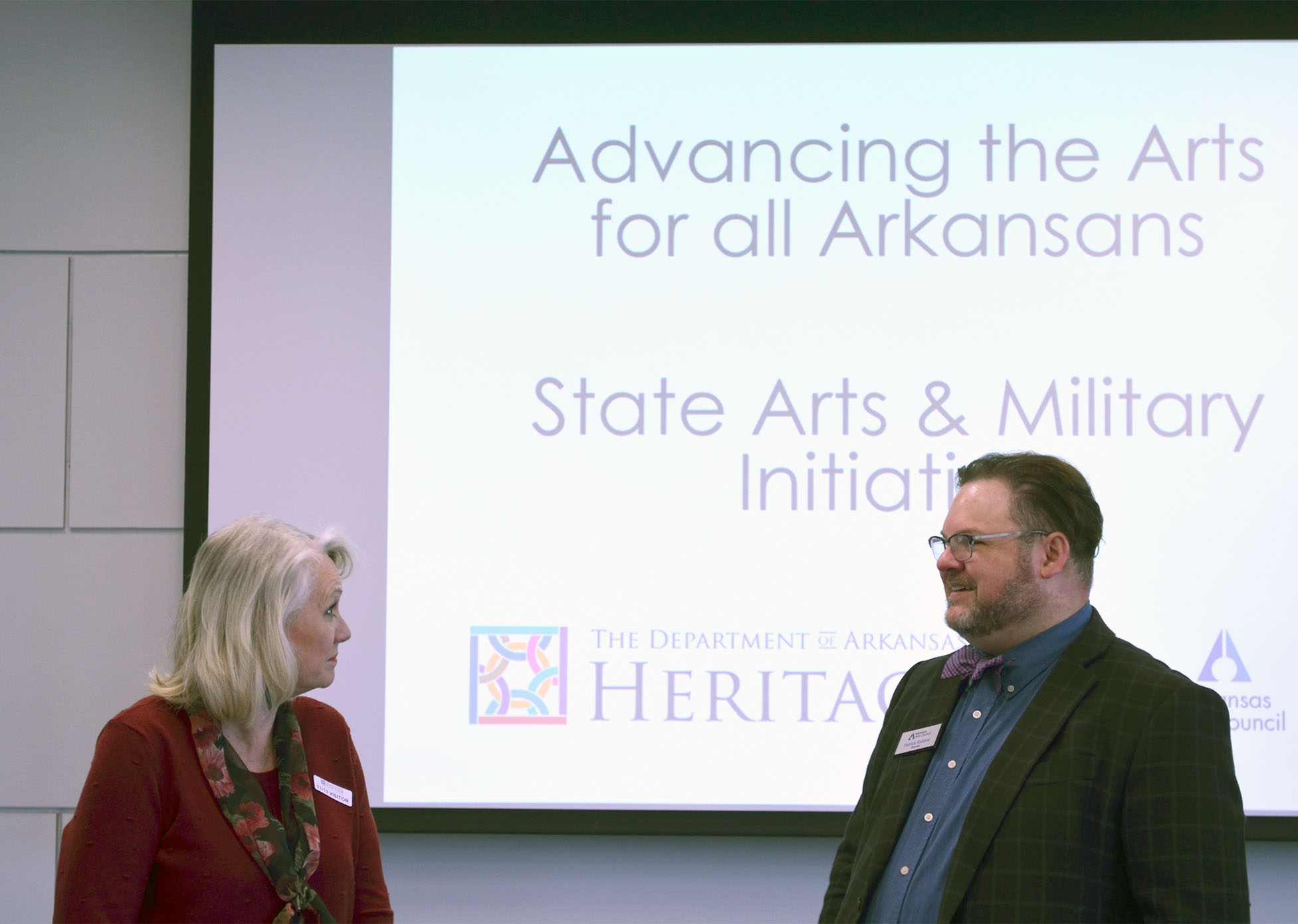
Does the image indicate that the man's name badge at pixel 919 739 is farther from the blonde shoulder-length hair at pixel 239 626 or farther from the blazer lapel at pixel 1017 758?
the blonde shoulder-length hair at pixel 239 626

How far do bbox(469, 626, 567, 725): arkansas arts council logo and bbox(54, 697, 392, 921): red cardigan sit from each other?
139 cm

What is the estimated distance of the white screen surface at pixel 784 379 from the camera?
3002 mm

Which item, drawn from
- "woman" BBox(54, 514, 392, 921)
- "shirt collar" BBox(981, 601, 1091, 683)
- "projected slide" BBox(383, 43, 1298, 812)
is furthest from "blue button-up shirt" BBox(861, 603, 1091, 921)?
"projected slide" BBox(383, 43, 1298, 812)

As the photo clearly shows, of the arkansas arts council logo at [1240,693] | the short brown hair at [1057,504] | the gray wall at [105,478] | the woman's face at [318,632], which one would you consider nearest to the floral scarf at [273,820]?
the woman's face at [318,632]

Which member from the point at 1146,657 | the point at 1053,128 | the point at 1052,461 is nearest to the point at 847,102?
the point at 1053,128

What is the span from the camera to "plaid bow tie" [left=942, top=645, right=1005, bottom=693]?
5.98 feet

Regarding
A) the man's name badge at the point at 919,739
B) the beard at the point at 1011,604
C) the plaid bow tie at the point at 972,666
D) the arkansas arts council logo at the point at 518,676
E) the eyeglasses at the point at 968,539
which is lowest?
the arkansas arts council logo at the point at 518,676

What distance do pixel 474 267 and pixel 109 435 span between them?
1.21 m

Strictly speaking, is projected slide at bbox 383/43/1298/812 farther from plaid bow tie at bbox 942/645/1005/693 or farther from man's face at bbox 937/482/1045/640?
man's face at bbox 937/482/1045/640

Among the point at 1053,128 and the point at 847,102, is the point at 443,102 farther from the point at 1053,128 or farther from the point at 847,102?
the point at 1053,128

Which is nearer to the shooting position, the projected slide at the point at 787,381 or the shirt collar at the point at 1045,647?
the shirt collar at the point at 1045,647

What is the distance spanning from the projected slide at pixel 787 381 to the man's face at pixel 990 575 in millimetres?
1195

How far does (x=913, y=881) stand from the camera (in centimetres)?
173

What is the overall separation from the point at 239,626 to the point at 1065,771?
1314 millimetres
